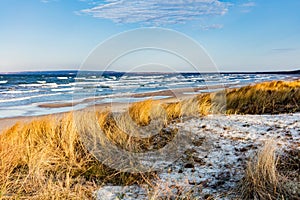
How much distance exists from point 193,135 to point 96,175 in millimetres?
1969

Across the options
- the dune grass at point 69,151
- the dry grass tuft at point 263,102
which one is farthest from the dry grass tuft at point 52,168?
the dry grass tuft at point 263,102

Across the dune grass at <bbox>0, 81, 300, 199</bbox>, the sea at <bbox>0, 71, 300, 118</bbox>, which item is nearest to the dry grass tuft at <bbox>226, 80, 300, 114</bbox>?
the dune grass at <bbox>0, 81, 300, 199</bbox>

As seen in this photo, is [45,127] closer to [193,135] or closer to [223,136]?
[193,135]

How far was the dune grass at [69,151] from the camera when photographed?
138 inches

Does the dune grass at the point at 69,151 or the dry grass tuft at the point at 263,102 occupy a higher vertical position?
the dry grass tuft at the point at 263,102

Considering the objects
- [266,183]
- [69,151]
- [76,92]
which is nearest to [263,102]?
[266,183]

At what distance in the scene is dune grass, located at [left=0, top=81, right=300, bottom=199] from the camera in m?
3.50

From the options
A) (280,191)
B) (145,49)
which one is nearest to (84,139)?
(145,49)

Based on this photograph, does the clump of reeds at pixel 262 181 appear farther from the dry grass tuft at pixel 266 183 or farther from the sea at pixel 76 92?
the sea at pixel 76 92

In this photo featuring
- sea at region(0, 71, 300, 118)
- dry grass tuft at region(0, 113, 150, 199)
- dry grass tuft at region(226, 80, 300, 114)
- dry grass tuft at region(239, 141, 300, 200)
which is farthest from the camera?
sea at region(0, 71, 300, 118)

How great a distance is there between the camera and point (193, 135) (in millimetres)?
5312

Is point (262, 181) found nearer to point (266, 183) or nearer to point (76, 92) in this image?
point (266, 183)

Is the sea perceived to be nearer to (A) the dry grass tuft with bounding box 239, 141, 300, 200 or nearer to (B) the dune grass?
(B) the dune grass

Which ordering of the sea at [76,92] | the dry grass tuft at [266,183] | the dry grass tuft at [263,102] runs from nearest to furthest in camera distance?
the dry grass tuft at [266,183], the dry grass tuft at [263,102], the sea at [76,92]
